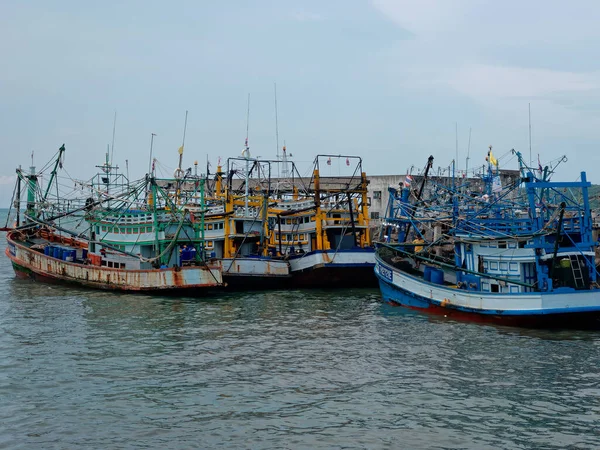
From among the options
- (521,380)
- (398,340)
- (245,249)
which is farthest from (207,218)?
(521,380)

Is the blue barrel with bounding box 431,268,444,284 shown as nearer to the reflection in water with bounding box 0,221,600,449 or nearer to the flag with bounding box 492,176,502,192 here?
the reflection in water with bounding box 0,221,600,449

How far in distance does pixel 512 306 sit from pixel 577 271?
9.96 feet

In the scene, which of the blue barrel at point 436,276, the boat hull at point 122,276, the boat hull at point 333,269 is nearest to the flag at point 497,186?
the blue barrel at point 436,276

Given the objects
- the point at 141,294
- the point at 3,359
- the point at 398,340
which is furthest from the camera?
the point at 141,294

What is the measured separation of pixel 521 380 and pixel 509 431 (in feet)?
12.0

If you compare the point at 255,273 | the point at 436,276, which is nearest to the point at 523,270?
the point at 436,276

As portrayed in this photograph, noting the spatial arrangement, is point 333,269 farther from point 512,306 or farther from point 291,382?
point 291,382

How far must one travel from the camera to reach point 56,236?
46.7 meters

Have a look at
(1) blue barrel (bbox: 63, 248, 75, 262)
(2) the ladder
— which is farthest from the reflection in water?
(1) blue barrel (bbox: 63, 248, 75, 262)

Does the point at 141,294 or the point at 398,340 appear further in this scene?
the point at 141,294

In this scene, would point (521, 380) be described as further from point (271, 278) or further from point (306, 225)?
point (306, 225)

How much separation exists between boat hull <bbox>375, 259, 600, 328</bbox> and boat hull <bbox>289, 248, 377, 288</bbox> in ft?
25.8

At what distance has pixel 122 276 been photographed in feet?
110

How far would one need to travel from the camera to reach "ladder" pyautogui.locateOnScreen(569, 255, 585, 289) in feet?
77.4
